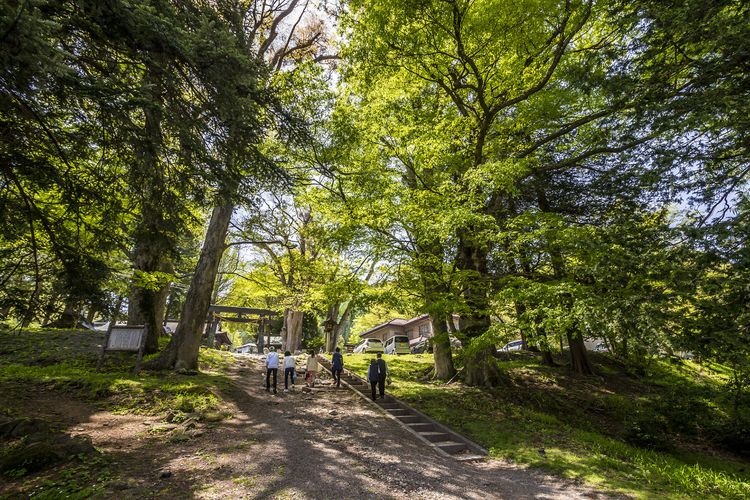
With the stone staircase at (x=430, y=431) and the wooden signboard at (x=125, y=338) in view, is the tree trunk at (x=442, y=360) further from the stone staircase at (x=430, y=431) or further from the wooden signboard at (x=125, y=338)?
the wooden signboard at (x=125, y=338)

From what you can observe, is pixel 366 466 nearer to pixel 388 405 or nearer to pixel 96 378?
pixel 388 405

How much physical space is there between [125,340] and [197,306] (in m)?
2.42

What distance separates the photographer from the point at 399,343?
31203 millimetres

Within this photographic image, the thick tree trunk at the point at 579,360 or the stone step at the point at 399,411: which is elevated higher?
the thick tree trunk at the point at 579,360

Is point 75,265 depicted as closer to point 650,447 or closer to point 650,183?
point 650,183

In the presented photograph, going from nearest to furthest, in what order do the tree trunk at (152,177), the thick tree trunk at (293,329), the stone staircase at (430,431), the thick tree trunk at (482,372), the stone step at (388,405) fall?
the tree trunk at (152,177), the stone staircase at (430,431), the stone step at (388,405), the thick tree trunk at (482,372), the thick tree trunk at (293,329)

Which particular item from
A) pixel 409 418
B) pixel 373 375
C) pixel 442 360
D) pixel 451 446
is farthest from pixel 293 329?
pixel 451 446

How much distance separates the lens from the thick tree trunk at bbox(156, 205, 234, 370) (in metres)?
13.0

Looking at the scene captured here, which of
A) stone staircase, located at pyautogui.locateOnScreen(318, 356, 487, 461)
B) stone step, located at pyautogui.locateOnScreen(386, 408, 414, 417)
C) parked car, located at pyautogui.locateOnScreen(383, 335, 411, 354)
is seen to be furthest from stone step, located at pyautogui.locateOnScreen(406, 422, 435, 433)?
parked car, located at pyautogui.locateOnScreen(383, 335, 411, 354)

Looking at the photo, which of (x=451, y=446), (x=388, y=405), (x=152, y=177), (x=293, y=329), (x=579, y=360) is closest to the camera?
(x=152, y=177)

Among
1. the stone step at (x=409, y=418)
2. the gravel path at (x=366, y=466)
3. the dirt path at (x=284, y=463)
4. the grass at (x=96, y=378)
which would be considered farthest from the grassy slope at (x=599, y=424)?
the grass at (x=96, y=378)

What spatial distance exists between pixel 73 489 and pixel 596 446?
1097cm

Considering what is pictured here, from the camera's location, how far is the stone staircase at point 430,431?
863 centimetres

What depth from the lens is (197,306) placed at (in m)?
13.4
